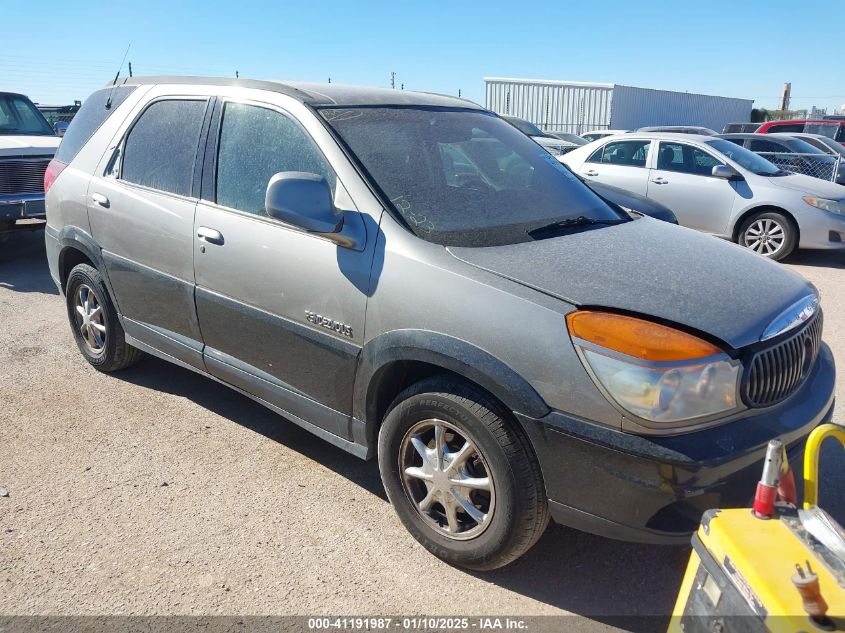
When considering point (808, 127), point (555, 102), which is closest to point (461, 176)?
point (808, 127)

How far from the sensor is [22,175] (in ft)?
27.9

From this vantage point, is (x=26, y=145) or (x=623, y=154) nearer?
(x=26, y=145)

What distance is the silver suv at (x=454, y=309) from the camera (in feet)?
7.65

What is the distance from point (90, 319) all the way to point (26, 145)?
5279mm

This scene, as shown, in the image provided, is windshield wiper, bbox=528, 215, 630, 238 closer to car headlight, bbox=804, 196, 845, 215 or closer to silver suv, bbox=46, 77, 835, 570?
silver suv, bbox=46, 77, 835, 570

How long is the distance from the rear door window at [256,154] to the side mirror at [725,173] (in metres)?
7.01

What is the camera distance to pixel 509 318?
250 centimetres

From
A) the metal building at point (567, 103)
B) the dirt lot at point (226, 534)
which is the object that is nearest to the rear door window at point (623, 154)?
the dirt lot at point (226, 534)

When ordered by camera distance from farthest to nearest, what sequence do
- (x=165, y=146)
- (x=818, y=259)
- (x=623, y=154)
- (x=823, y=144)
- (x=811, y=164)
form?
1. (x=823, y=144)
2. (x=811, y=164)
3. (x=623, y=154)
4. (x=818, y=259)
5. (x=165, y=146)

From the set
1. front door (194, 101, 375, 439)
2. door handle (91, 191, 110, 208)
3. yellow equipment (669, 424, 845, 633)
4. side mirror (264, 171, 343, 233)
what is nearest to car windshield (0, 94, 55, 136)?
door handle (91, 191, 110, 208)

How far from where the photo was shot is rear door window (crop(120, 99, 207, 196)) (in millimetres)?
3834

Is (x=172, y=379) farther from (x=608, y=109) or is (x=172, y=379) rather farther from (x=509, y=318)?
(x=608, y=109)

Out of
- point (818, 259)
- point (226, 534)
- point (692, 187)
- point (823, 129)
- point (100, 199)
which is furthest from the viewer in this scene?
point (823, 129)

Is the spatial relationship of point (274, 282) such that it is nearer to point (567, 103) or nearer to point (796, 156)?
point (796, 156)
